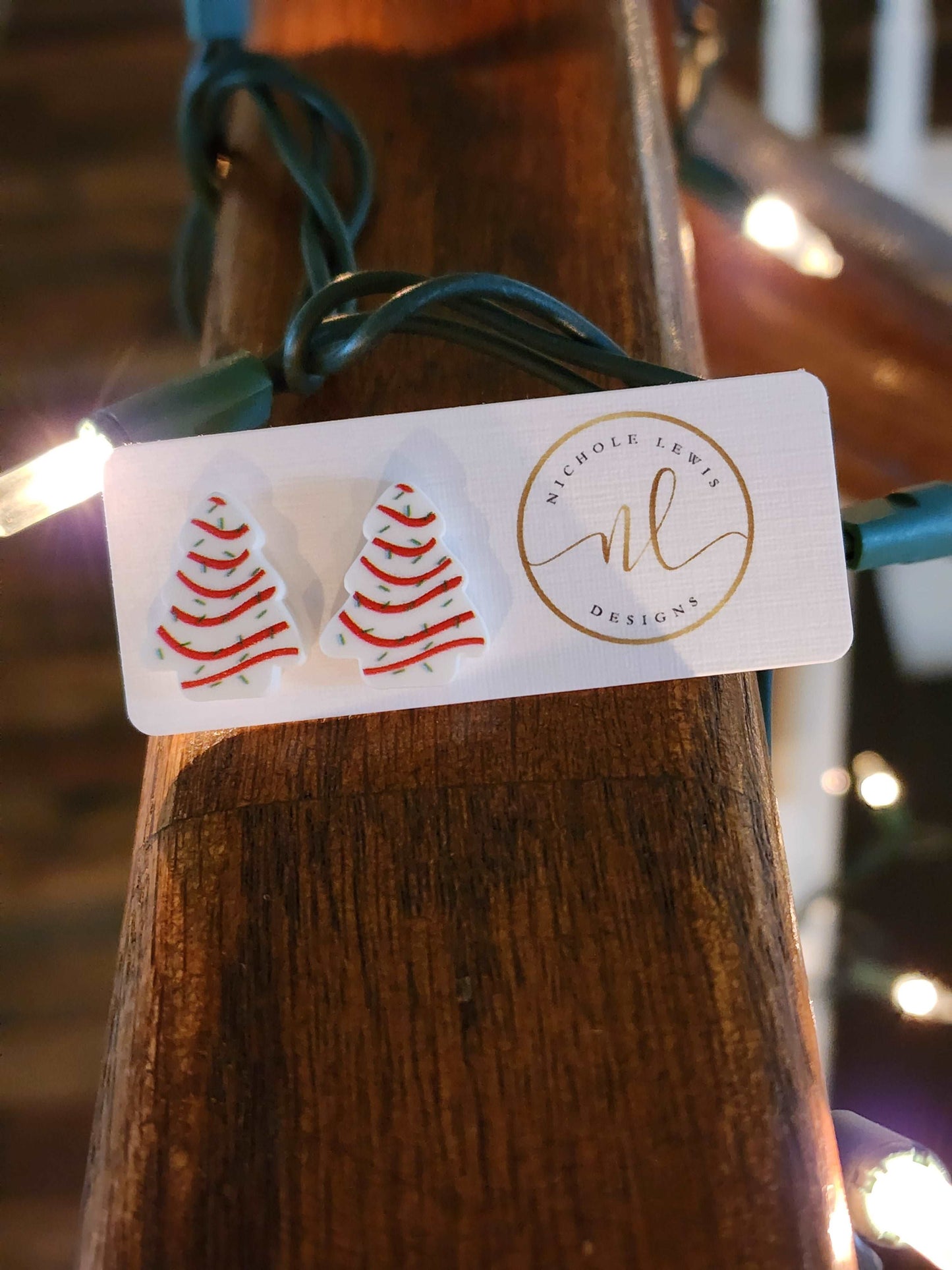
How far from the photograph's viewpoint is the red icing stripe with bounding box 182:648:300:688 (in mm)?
238

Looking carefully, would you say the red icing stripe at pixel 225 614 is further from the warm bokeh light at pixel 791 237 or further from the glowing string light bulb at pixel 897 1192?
the warm bokeh light at pixel 791 237

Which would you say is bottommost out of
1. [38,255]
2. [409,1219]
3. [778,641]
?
[409,1219]

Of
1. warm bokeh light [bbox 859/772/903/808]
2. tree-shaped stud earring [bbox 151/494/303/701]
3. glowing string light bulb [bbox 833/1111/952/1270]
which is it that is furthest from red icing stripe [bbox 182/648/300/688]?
warm bokeh light [bbox 859/772/903/808]

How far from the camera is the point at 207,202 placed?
13.9 inches

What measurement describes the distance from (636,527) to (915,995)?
0.27 metres

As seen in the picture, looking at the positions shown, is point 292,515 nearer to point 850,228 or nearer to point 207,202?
point 207,202

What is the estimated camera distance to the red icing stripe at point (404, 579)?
0.24m

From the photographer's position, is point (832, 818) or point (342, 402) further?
point (832, 818)

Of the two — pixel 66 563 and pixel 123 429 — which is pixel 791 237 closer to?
pixel 123 429

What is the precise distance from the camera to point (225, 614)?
0.78 ft

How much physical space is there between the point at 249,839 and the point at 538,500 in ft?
0.37

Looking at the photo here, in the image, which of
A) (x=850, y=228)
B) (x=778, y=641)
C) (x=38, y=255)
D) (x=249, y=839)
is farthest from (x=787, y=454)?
(x=38, y=255)

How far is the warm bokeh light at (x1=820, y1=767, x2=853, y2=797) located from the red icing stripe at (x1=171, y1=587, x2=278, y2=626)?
1.04 ft

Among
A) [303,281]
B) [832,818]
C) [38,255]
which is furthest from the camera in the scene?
[38,255]
